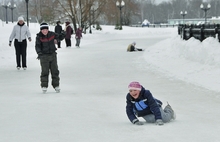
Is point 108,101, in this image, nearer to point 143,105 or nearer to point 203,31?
point 143,105

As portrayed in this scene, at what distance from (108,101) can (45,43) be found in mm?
1886

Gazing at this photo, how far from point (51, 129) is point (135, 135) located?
3.65 feet

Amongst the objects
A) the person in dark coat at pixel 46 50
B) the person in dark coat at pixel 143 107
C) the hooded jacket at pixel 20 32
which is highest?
the hooded jacket at pixel 20 32

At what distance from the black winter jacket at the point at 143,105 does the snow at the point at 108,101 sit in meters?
0.16

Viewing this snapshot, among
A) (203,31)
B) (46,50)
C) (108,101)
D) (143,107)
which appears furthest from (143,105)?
(203,31)

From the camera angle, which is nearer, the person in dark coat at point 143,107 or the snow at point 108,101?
the snow at point 108,101

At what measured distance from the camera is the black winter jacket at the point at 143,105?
5781mm

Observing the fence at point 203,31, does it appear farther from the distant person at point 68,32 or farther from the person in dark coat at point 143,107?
the person in dark coat at point 143,107

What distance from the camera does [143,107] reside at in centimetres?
593

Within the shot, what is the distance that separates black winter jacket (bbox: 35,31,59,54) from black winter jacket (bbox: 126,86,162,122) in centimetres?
350

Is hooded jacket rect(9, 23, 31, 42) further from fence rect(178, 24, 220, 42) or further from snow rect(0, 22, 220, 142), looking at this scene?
fence rect(178, 24, 220, 42)

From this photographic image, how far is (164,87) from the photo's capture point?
10164 millimetres

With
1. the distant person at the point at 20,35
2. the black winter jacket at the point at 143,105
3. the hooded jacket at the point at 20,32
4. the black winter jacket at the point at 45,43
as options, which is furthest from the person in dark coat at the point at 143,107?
the hooded jacket at the point at 20,32

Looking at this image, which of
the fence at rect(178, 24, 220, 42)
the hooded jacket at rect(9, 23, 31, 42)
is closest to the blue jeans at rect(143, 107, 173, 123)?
the hooded jacket at rect(9, 23, 31, 42)
